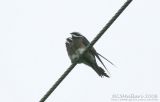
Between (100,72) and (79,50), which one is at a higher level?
(79,50)

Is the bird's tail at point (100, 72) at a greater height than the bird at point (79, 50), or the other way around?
the bird at point (79, 50)

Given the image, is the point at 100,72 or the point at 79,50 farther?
the point at 79,50

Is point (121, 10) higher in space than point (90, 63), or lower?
lower

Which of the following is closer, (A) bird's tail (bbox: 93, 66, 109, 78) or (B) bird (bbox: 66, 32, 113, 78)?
(A) bird's tail (bbox: 93, 66, 109, 78)

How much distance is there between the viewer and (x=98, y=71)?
7547 millimetres

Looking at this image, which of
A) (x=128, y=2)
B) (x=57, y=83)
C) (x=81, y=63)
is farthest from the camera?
(x=81, y=63)

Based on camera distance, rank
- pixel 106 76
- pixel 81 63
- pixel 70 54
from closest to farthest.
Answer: pixel 106 76 < pixel 81 63 < pixel 70 54

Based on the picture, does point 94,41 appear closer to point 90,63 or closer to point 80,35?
point 90,63

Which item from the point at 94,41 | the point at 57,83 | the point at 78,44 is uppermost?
the point at 78,44

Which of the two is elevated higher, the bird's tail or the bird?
the bird

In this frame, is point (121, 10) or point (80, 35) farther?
point (80, 35)

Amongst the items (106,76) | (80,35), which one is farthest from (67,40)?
(106,76)

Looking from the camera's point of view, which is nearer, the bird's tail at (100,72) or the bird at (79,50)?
the bird's tail at (100,72)

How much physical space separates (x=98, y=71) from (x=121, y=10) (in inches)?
114
